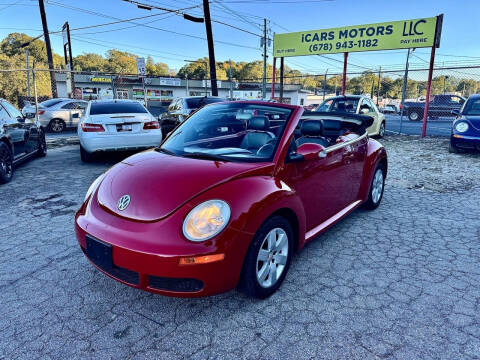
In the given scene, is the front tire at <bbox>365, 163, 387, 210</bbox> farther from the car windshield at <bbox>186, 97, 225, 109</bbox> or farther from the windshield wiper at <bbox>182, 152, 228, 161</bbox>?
the car windshield at <bbox>186, 97, 225, 109</bbox>

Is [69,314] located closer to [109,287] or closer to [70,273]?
[109,287]

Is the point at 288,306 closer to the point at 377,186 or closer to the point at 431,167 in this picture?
the point at 377,186

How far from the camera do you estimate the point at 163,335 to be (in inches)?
88.9

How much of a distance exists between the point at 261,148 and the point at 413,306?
5.76ft

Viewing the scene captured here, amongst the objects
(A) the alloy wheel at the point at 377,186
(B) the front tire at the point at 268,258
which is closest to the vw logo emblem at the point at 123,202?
(B) the front tire at the point at 268,258

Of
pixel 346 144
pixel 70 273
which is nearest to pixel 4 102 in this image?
pixel 70 273

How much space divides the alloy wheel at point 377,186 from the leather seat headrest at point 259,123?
7.05ft

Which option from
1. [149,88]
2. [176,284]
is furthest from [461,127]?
[149,88]

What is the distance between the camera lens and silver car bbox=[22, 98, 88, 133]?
45.5 feet

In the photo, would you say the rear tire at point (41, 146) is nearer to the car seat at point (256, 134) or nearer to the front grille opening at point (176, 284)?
the car seat at point (256, 134)

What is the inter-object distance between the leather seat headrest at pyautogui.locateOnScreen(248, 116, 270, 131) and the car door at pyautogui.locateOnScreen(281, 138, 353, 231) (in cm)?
55

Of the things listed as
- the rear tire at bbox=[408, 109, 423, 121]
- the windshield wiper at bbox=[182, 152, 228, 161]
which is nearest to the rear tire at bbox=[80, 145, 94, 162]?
the windshield wiper at bbox=[182, 152, 228, 161]

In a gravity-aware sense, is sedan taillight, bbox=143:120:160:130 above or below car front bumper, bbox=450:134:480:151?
above

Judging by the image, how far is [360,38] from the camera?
1518cm
